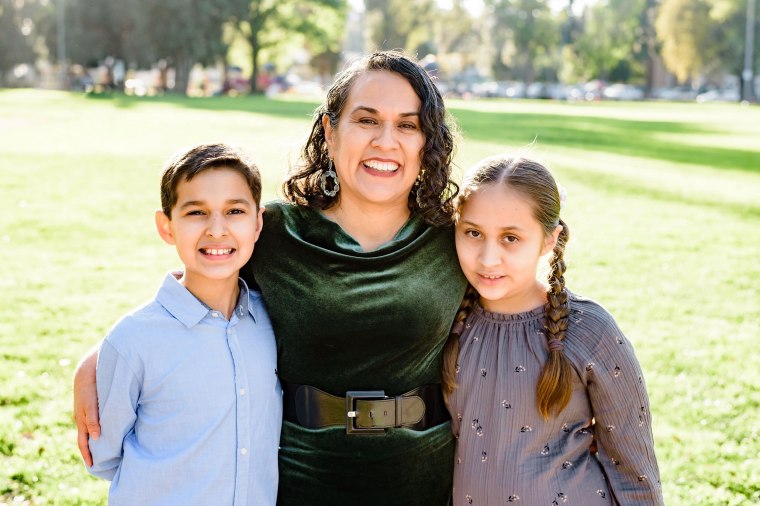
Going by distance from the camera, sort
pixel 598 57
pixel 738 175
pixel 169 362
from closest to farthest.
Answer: pixel 169 362
pixel 738 175
pixel 598 57

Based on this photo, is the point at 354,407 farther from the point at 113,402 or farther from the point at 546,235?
the point at 546,235

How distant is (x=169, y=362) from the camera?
246 cm

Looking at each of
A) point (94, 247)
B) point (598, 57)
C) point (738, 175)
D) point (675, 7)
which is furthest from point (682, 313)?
point (598, 57)

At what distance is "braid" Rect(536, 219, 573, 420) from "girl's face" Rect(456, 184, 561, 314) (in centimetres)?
11

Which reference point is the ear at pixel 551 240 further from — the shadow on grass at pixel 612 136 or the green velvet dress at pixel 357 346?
the shadow on grass at pixel 612 136

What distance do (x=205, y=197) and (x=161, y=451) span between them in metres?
0.78

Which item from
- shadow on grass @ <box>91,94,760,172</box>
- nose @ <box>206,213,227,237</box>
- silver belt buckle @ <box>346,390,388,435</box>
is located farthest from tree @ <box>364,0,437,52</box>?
silver belt buckle @ <box>346,390,388,435</box>

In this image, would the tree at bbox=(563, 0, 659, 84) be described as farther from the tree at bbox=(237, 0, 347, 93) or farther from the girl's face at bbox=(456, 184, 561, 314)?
the girl's face at bbox=(456, 184, 561, 314)

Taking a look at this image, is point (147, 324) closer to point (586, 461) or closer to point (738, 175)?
point (586, 461)

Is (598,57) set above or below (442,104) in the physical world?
above

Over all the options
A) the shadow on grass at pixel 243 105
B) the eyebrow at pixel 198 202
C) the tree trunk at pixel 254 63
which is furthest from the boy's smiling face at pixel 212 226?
the tree trunk at pixel 254 63

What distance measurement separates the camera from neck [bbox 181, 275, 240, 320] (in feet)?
8.59

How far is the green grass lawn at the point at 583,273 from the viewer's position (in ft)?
13.7

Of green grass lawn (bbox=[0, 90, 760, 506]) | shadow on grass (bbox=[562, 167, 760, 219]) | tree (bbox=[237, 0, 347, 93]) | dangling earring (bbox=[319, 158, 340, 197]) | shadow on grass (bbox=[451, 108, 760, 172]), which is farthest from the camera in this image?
tree (bbox=[237, 0, 347, 93])
